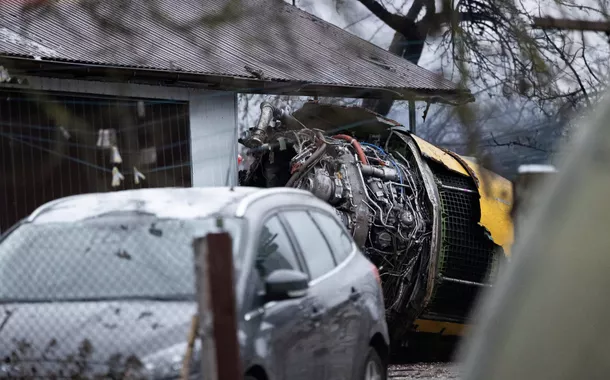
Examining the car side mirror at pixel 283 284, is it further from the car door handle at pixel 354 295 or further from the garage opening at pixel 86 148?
the garage opening at pixel 86 148

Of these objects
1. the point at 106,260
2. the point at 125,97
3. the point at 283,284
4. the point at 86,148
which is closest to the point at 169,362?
the point at 283,284

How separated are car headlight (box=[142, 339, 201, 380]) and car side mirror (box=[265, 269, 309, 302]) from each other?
0.67m

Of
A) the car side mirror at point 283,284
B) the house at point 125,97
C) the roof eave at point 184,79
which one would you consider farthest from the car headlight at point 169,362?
the house at point 125,97

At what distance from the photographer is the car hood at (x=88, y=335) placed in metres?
5.18

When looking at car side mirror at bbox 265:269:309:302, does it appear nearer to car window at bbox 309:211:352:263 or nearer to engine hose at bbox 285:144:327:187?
car window at bbox 309:211:352:263

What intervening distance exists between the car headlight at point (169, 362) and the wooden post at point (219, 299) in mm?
1031

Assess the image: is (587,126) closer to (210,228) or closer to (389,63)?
(210,228)

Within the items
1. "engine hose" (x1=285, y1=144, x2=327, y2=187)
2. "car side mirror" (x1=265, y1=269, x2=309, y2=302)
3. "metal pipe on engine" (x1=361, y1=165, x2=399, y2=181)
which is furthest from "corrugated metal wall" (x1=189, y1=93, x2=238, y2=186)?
"car side mirror" (x1=265, y1=269, x2=309, y2=302)

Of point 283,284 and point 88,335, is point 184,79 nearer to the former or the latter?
point 283,284

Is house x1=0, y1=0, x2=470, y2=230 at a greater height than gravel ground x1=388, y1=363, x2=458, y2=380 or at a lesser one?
greater

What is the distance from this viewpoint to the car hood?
5.18 m

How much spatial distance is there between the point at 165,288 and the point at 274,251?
0.72 metres

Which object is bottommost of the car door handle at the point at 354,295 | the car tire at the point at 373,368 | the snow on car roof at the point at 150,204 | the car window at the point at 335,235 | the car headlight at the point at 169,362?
the car tire at the point at 373,368

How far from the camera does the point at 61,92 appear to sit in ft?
37.8
